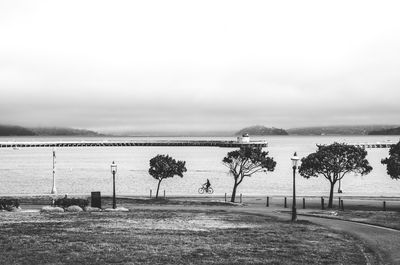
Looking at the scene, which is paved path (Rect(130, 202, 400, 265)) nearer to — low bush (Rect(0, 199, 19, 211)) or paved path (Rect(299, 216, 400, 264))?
paved path (Rect(299, 216, 400, 264))

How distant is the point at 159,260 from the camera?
16.5 metres

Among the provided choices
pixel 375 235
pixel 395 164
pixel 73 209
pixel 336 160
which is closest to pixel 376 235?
pixel 375 235

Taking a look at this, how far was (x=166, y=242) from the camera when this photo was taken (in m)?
20.0

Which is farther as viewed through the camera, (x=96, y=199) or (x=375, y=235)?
(x=96, y=199)

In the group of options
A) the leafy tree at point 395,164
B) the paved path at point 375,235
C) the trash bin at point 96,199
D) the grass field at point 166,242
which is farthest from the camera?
the leafy tree at point 395,164

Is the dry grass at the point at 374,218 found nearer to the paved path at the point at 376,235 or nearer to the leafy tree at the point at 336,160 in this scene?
the paved path at the point at 376,235

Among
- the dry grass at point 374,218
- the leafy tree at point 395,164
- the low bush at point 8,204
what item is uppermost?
the leafy tree at point 395,164

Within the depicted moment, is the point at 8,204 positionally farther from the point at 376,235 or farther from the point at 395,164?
the point at 395,164

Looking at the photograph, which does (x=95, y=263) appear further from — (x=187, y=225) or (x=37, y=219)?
(x=37, y=219)

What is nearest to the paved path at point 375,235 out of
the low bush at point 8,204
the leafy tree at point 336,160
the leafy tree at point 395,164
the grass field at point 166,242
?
the grass field at point 166,242

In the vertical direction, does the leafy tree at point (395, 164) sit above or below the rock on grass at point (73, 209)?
above

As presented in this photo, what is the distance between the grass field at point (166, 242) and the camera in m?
16.9

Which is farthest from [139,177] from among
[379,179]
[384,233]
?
[384,233]

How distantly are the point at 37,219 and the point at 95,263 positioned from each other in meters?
12.4
